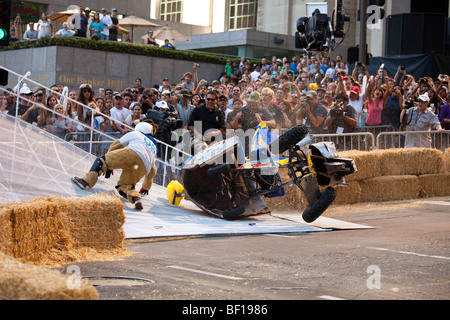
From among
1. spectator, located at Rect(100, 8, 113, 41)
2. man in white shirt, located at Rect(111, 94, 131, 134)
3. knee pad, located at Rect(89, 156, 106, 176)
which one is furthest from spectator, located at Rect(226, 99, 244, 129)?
spectator, located at Rect(100, 8, 113, 41)

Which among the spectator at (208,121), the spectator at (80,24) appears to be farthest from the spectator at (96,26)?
the spectator at (208,121)

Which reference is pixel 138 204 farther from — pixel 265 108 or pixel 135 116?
pixel 135 116

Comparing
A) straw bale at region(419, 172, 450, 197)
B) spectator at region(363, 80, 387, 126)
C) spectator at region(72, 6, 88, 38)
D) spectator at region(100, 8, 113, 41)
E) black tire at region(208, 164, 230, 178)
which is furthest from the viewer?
spectator at region(100, 8, 113, 41)

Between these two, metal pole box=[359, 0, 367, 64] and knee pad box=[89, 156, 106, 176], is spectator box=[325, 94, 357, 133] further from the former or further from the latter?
knee pad box=[89, 156, 106, 176]

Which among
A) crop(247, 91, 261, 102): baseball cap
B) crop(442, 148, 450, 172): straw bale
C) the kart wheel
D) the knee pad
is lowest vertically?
the kart wheel

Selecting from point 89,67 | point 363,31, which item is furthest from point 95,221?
point 89,67

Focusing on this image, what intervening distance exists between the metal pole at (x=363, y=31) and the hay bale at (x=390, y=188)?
4217mm

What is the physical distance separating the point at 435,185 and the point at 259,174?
20.5ft

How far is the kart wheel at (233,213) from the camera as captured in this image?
11.9 meters

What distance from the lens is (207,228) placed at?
37.0ft

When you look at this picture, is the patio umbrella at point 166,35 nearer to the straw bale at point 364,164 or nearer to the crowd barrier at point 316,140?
the crowd barrier at point 316,140

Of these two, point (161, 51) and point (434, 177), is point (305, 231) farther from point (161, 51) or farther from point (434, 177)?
point (161, 51)

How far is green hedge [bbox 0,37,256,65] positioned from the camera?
26234 millimetres

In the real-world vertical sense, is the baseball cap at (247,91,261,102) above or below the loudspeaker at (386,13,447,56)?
below
